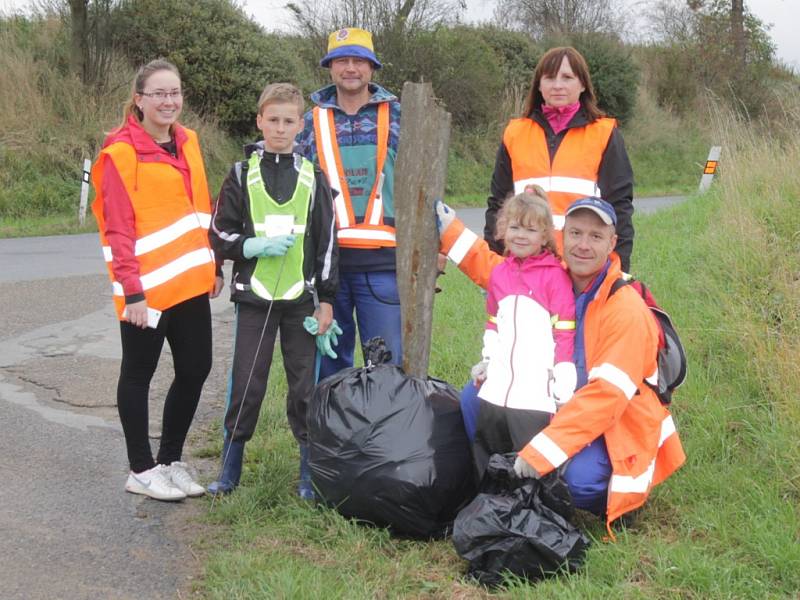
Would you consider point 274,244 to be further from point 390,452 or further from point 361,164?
point 390,452

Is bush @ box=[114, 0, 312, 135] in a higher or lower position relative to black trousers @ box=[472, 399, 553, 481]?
higher

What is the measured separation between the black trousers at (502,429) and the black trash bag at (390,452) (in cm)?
9

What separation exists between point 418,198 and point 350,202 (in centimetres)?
37

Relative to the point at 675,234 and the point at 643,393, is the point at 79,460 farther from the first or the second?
the point at 675,234

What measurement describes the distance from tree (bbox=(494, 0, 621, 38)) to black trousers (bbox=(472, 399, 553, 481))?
107 feet

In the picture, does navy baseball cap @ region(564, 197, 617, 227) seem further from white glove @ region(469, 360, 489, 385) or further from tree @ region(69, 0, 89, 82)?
tree @ region(69, 0, 89, 82)

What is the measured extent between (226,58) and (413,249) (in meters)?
16.4

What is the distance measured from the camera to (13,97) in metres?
17.7

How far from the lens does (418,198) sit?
13.3 ft

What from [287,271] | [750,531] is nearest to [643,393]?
[750,531]

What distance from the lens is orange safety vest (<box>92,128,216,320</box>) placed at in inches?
158

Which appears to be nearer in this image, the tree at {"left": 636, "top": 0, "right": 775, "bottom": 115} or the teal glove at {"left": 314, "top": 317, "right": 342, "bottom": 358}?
the teal glove at {"left": 314, "top": 317, "right": 342, "bottom": 358}

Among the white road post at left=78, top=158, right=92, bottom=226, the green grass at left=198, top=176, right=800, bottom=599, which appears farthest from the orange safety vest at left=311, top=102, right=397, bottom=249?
the white road post at left=78, top=158, right=92, bottom=226

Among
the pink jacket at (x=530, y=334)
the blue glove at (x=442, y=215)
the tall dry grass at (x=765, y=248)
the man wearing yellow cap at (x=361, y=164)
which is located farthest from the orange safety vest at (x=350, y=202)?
the tall dry grass at (x=765, y=248)
